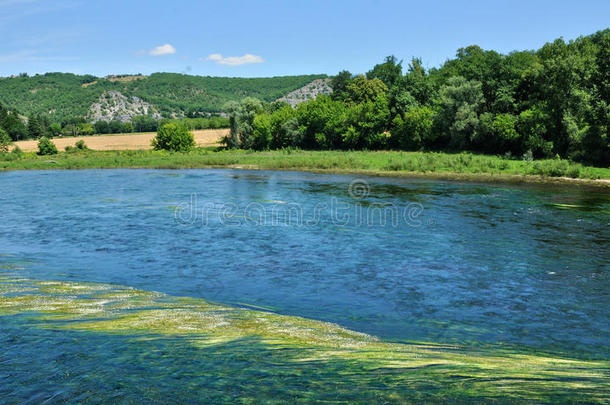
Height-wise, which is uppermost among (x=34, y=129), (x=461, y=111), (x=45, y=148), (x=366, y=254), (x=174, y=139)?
(x=461, y=111)

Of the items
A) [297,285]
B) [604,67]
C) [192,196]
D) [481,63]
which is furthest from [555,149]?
[297,285]

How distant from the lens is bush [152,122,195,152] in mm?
90250

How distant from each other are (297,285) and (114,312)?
5.93 metres

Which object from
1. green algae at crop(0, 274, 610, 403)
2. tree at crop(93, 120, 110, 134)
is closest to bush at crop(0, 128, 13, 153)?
tree at crop(93, 120, 110, 134)

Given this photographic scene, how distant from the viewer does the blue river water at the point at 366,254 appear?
42.8 ft

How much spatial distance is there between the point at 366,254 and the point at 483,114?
47915mm

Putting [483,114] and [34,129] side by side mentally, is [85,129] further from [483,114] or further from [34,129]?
[483,114]

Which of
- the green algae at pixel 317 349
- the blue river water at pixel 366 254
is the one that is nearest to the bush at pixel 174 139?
the blue river water at pixel 366 254

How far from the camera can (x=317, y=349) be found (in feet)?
31.2

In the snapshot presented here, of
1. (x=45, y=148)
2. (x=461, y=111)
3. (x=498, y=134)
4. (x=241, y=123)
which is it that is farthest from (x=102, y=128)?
(x=498, y=134)

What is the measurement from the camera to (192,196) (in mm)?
39906

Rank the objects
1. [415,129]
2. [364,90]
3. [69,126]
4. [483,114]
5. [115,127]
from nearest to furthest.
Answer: [483,114] → [415,129] → [364,90] → [69,126] → [115,127]

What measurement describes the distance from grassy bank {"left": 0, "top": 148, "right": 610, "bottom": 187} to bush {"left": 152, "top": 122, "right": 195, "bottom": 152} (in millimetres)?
4196

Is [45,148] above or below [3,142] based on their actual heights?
below
